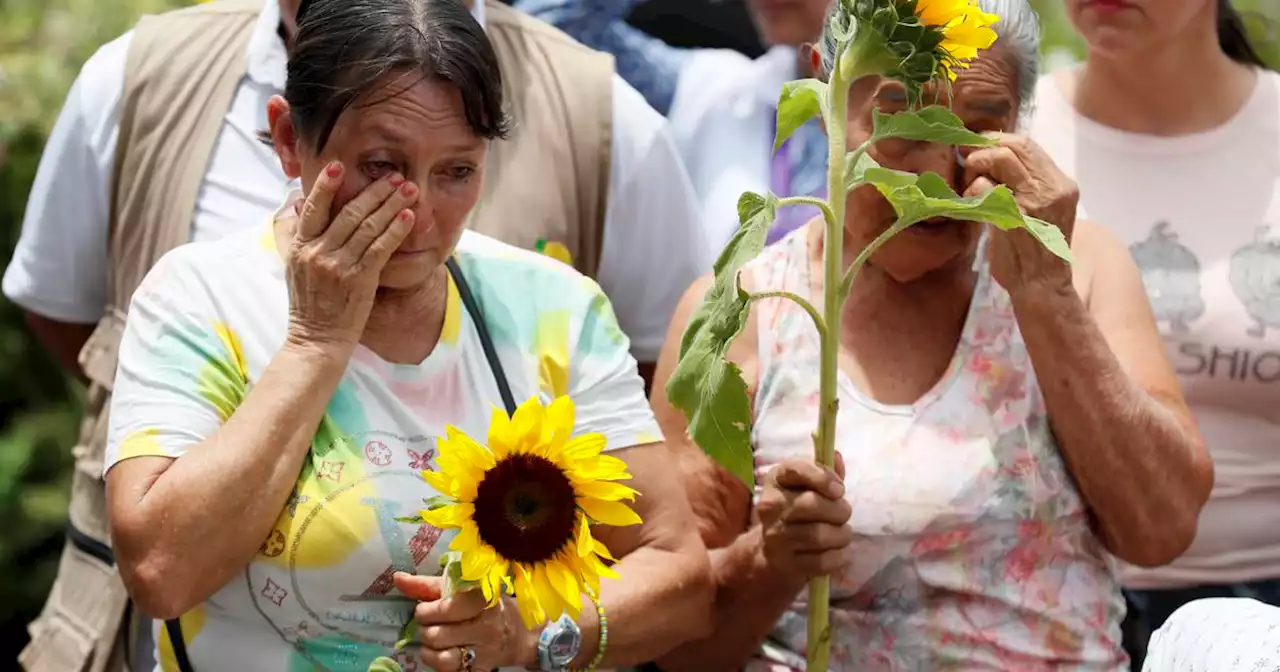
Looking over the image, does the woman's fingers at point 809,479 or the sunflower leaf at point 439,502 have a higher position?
the sunflower leaf at point 439,502

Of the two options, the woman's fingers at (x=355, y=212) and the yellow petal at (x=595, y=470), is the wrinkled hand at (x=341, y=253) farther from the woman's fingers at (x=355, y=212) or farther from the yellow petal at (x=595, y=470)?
the yellow petal at (x=595, y=470)

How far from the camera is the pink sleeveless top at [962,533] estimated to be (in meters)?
2.42

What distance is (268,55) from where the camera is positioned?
290 centimetres

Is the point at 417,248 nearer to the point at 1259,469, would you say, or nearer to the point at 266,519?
the point at 266,519

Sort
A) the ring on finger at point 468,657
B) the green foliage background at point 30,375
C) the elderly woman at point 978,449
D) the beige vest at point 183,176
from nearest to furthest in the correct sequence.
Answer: the ring on finger at point 468,657 → the elderly woman at point 978,449 → the beige vest at point 183,176 → the green foliage background at point 30,375

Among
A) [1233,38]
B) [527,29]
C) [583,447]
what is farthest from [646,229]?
[1233,38]

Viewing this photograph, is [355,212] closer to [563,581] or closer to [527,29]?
[563,581]

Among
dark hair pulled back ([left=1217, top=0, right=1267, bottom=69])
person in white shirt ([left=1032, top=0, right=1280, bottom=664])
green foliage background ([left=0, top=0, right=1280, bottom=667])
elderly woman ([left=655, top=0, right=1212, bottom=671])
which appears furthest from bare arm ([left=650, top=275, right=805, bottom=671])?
green foliage background ([left=0, top=0, right=1280, bottom=667])

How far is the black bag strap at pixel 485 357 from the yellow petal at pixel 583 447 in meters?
0.25

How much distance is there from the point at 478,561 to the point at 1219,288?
1.70 m

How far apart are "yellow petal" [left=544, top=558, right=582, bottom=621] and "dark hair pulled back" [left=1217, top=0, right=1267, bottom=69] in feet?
6.50

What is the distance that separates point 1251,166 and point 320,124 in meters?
1.80

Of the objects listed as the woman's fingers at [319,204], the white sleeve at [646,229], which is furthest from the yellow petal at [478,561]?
the white sleeve at [646,229]

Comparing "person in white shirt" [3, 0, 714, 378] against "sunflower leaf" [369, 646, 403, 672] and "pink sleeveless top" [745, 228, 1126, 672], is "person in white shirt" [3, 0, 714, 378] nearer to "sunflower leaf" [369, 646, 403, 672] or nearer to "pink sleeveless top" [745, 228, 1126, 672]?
"pink sleeveless top" [745, 228, 1126, 672]
